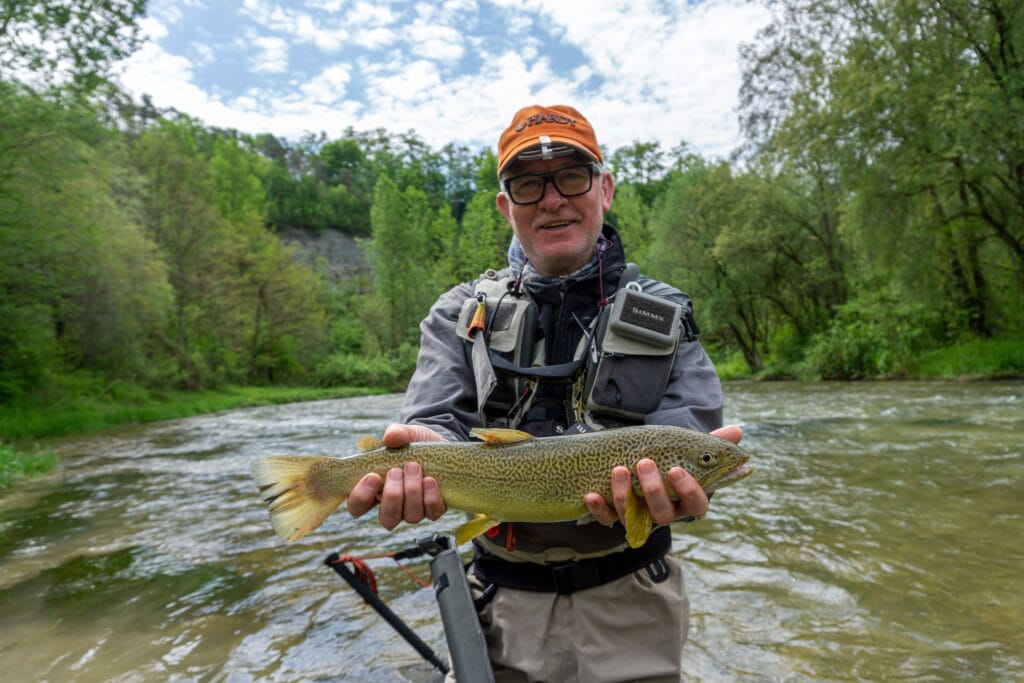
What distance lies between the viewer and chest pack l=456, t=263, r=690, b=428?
2.50 m

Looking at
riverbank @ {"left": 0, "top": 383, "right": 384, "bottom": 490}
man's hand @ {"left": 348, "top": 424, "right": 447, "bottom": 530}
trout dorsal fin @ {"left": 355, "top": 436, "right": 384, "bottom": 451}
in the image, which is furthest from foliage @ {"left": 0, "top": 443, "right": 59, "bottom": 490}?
man's hand @ {"left": 348, "top": 424, "right": 447, "bottom": 530}

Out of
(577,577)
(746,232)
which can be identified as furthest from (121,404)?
(746,232)

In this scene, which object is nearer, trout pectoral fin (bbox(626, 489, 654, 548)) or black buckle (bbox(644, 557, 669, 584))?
trout pectoral fin (bbox(626, 489, 654, 548))

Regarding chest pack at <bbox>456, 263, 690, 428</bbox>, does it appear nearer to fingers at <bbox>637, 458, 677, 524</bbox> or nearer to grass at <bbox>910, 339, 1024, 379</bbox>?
fingers at <bbox>637, 458, 677, 524</bbox>

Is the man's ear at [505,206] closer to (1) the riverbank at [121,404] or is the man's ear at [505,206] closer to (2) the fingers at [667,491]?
(2) the fingers at [667,491]

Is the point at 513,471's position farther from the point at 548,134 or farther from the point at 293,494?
the point at 548,134

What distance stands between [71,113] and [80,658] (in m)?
17.6

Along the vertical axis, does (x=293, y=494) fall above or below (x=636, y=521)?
above

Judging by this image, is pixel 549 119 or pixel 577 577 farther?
pixel 549 119

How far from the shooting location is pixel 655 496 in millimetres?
2146

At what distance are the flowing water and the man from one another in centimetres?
213

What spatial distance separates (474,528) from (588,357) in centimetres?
83

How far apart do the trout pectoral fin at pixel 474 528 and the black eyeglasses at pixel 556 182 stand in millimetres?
1388

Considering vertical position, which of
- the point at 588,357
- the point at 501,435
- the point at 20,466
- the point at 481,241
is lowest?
the point at 20,466
